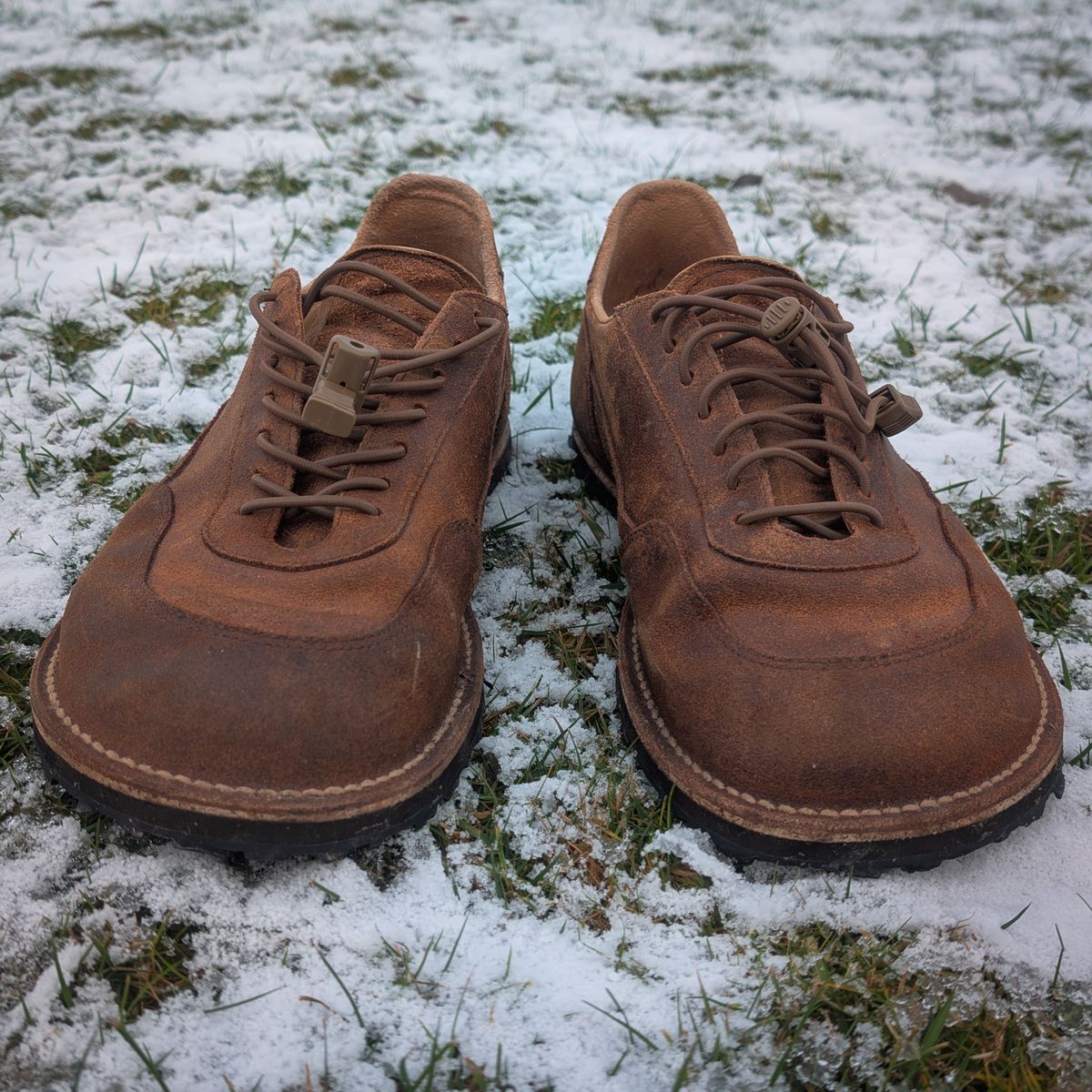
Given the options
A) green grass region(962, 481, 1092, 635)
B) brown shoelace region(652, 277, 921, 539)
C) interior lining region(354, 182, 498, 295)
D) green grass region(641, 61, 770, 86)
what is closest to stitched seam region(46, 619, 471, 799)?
brown shoelace region(652, 277, 921, 539)

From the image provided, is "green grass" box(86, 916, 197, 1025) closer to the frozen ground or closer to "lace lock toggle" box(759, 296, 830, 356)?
the frozen ground

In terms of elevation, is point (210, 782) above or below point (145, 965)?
above

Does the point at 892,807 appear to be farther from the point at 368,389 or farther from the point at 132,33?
the point at 132,33

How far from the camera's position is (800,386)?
66.9 inches

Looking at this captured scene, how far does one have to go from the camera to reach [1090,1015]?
47.7 inches

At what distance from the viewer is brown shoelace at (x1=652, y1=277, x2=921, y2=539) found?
154 cm

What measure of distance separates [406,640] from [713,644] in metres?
0.49

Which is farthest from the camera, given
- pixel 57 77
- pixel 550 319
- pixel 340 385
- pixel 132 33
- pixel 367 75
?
pixel 132 33

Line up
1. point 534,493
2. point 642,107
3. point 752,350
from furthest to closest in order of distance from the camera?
point 642,107 → point 534,493 → point 752,350

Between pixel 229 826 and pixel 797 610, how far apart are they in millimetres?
916

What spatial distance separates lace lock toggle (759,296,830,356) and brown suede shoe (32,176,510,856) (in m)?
0.53

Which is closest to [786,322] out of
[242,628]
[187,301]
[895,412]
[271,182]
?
[895,412]

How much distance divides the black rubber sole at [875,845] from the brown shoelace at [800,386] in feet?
1.63

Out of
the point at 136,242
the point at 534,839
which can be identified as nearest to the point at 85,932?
the point at 534,839
